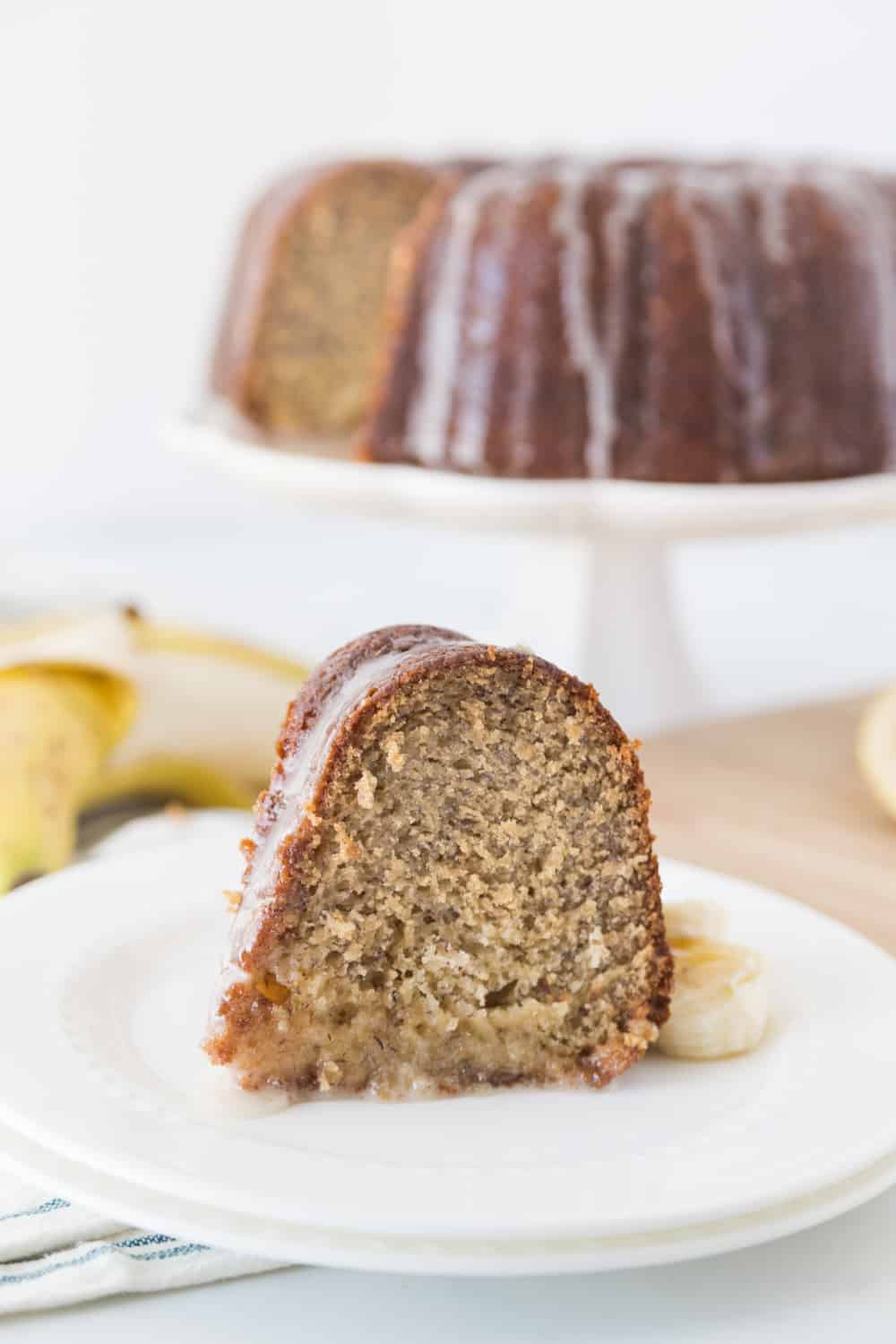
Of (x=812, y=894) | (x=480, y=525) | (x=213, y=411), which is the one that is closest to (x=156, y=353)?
(x=213, y=411)

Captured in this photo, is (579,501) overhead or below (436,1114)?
overhead

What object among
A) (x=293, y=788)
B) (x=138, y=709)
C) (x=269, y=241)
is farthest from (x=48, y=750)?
(x=269, y=241)

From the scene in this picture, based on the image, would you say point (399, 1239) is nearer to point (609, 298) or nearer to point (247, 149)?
point (609, 298)

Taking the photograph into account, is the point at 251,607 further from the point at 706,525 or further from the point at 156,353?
the point at 706,525

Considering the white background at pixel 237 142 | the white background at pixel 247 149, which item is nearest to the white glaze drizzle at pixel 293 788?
the white background at pixel 247 149

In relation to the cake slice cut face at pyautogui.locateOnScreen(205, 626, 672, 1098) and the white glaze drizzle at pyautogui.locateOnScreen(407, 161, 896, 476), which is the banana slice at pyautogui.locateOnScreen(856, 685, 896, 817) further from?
the cake slice cut face at pyautogui.locateOnScreen(205, 626, 672, 1098)

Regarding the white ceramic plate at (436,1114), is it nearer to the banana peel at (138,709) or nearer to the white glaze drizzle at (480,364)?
the banana peel at (138,709)

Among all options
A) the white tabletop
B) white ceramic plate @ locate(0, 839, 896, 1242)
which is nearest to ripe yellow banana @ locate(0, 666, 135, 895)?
white ceramic plate @ locate(0, 839, 896, 1242)
